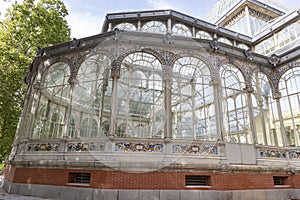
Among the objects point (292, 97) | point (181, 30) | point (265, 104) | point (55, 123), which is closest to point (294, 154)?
point (265, 104)

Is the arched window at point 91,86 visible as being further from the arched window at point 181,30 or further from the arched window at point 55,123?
the arched window at point 181,30

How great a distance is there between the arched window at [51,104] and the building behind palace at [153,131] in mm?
74

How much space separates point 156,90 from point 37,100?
6864mm

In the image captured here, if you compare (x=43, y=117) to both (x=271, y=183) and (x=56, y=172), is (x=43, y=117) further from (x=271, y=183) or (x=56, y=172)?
(x=271, y=183)

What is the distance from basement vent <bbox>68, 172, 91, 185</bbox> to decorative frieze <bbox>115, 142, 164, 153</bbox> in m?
1.60

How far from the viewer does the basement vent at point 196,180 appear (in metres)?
8.04

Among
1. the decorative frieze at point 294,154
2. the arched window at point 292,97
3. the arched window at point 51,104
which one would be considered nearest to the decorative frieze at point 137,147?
the arched window at point 51,104

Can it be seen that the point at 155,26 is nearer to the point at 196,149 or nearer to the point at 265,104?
the point at 265,104

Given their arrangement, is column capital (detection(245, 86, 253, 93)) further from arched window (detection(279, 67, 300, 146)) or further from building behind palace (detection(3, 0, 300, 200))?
arched window (detection(279, 67, 300, 146))

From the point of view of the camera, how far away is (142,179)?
7.50 meters

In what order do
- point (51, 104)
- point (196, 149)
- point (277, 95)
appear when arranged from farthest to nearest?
1. point (51, 104)
2. point (277, 95)
3. point (196, 149)

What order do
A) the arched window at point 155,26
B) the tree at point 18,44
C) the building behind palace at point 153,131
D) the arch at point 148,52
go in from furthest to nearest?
the arched window at point 155,26, the tree at point 18,44, the arch at point 148,52, the building behind palace at point 153,131

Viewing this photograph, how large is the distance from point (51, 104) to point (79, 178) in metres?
6.19

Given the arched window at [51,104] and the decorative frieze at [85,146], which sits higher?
the arched window at [51,104]
